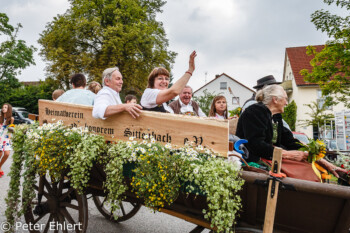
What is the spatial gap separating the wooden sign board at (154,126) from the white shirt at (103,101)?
0.33 ft

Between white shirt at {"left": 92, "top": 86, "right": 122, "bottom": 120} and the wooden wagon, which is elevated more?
white shirt at {"left": 92, "top": 86, "right": 122, "bottom": 120}

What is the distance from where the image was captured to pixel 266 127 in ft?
7.80

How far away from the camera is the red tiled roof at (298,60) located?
82.0ft

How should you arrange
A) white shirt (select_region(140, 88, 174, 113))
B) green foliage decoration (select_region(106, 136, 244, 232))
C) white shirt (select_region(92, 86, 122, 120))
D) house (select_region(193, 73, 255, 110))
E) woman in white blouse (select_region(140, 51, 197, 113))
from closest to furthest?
green foliage decoration (select_region(106, 136, 244, 232))
woman in white blouse (select_region(140, 51, 197, 113))
white shirt (select_region(92, 86, 122, 120))
white shirt (select_region(140, 88, 174, 113))
house (select_region(193, 73, 255, 110))

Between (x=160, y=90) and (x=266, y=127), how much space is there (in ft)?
3.58

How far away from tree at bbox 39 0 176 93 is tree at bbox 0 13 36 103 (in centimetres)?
544

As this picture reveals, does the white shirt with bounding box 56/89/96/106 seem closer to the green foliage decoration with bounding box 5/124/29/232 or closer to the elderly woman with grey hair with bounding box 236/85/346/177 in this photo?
the green foliage decoration with bounding box 5/124/29/232

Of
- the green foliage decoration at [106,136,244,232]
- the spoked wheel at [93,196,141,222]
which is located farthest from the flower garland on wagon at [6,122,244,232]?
the spoked wheel at [93,196,141,222]

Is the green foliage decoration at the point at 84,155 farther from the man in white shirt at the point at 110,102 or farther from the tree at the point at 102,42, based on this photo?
the tree at the point at 102,42

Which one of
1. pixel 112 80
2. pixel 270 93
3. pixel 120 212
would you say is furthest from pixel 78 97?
pixel 270 93

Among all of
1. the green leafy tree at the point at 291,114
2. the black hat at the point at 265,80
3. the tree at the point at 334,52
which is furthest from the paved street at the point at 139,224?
the green leafy tree at the point at 291,114

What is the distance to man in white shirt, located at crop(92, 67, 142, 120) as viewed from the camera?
7.43ft

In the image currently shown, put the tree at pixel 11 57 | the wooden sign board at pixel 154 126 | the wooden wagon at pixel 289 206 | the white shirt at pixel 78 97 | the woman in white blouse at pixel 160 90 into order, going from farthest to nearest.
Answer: the tree at pixel 11 57 < the white shirt at pixel 78 97 < the woman in white blouse at pixel 160 90 < the wooden sign board at pixel 154 126 < the wooden wagon at pixel 289 206

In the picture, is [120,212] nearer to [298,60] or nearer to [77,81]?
[77,81]
